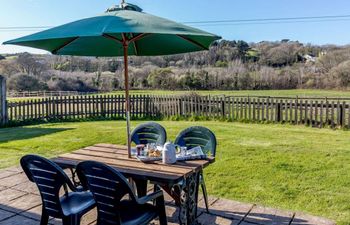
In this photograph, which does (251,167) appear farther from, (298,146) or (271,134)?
(271,134)

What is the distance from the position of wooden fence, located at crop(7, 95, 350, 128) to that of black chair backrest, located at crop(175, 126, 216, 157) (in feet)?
22.4

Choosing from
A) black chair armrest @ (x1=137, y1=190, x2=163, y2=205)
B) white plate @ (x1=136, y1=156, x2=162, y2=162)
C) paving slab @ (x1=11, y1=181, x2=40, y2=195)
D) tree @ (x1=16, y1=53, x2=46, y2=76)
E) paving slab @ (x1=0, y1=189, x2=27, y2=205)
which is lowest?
paving slab @ (x1=0, y1=189, x2=27, y2=205)

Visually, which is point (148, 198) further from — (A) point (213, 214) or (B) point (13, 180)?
(B) point (13, 180)

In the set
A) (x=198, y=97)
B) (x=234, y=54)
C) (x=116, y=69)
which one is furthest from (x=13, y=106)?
(x=234, y=54)

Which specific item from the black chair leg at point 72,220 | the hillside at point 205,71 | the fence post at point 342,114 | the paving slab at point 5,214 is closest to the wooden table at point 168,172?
the black chair leg at point 72,220

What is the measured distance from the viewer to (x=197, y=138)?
11.8 ft

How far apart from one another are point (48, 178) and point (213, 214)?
69.9 inches

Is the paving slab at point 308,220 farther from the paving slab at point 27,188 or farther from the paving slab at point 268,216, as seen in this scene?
the paving slab at point 27,188

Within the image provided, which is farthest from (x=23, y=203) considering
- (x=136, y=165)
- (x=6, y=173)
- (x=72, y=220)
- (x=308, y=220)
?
(x=308, y=220)

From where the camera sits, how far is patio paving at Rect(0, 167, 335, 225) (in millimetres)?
3156

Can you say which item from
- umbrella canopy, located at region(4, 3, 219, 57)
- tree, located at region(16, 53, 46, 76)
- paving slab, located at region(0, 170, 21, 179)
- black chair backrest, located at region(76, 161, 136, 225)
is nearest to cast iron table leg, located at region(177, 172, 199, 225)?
black chair backrest, located at region(76, 161, 136, 225)

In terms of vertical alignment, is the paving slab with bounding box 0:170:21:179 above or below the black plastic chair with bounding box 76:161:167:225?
below

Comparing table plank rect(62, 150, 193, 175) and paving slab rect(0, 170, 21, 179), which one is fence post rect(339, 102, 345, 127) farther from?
paving slab rect(0, 170, 21, 179)

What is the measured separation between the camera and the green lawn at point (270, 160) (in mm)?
3846
